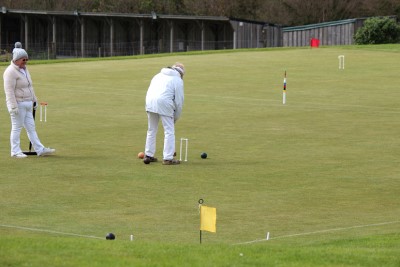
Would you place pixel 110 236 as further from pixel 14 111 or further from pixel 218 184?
pixel 14 111

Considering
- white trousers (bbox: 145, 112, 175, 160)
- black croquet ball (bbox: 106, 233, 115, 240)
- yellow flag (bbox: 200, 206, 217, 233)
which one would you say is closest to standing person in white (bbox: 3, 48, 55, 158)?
white trousers (bbox: 145, 112, 175, 160)

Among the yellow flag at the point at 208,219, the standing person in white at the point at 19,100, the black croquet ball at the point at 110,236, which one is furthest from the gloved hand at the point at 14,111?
the yellow flag at the point at 208,219

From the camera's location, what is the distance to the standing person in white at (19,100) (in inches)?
741

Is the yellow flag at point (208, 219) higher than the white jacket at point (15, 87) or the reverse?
the reverse

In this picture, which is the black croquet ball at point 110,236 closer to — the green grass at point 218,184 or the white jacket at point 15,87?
the green grass at point 218,184

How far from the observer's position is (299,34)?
68500 millimetres

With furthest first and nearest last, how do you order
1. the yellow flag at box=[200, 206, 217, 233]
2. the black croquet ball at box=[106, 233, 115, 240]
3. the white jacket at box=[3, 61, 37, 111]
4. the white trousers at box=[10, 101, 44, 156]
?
the white trousers at box=[10, 101, 44, 156] < the white jacket at box=[3, 61, 37, 111] < the black croquet ball at box=[106, 233, 115, 240] < the yellow flag at box=[200, 206, 217, 233]

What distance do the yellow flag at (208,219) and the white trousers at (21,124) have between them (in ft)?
30.5

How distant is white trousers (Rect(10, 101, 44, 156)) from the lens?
62.4ft

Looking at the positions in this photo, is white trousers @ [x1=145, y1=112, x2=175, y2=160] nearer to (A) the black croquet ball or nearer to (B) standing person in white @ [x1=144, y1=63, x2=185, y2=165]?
(B) standing person in white @ [x1=144, y1=63, x2=185, y2=165]

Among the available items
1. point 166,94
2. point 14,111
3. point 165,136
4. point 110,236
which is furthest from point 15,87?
point 110,236

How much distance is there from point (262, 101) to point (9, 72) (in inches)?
545

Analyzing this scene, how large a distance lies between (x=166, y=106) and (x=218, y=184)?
2.62 metres

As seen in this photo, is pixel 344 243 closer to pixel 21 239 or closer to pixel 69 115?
pixel 21 239
